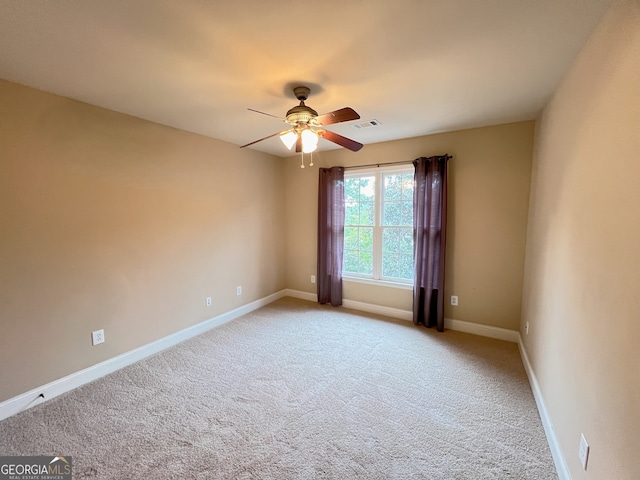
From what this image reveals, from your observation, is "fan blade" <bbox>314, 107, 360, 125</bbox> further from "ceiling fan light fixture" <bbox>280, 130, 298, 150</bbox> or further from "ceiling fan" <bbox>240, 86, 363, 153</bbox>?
"ceiling fan light fixture" <bbox>280, 130, 298, 150</bbox>

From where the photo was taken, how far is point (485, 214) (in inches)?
127

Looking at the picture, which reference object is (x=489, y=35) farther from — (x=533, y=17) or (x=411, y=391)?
(x=411, y=391)

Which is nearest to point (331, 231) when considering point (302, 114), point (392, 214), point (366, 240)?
point (366, 240)

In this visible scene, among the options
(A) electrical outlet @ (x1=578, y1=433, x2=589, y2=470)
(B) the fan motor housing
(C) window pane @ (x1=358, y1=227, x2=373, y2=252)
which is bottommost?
(A) electrical outlet @ (x1=578, y1=433, x2=589, y2=470)

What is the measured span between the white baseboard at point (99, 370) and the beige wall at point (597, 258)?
3429mm

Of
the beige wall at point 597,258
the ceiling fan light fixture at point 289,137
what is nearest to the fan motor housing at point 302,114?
the ceiling fan light fixture at point 289,137

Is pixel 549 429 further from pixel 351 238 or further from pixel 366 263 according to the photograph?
pixel 351 238

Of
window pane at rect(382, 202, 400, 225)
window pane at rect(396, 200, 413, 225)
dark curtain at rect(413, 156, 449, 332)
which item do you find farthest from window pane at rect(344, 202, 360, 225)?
dark curtain at rect(413, 156, 449, 332)

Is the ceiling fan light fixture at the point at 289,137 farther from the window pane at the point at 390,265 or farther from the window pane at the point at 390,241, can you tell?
the window pane at the point at 390,265

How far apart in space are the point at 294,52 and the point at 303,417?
8.04 ft

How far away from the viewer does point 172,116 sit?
274 cm

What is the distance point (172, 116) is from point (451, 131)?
3.10 metres

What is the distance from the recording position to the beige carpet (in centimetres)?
164

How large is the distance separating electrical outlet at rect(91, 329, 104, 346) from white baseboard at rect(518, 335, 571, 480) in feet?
11.6
